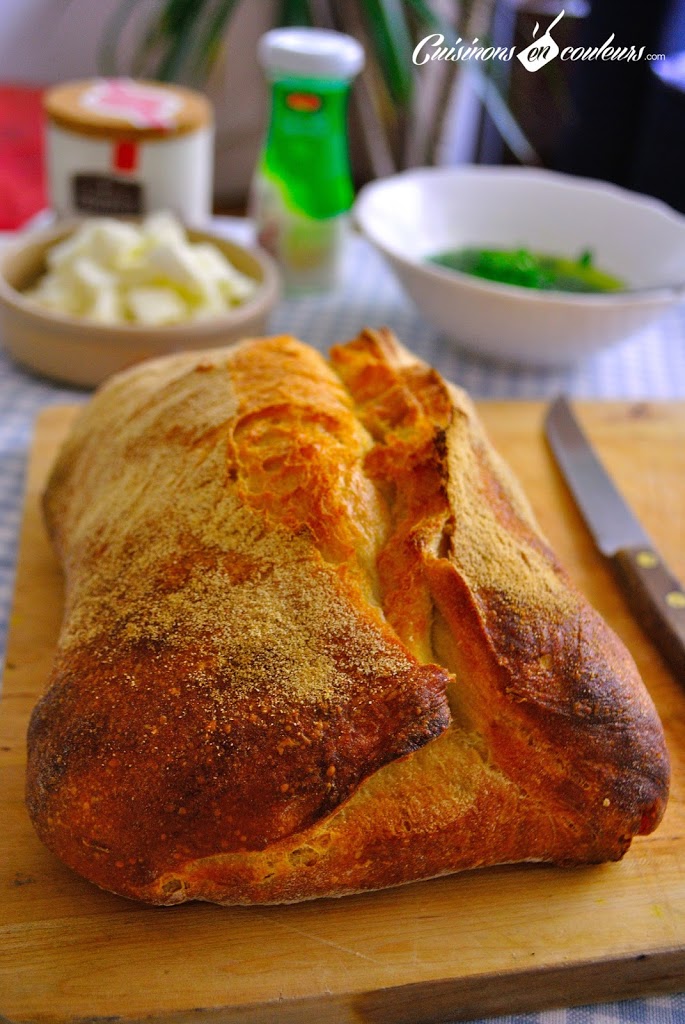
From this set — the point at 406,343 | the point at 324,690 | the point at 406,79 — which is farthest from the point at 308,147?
the point at 324,690

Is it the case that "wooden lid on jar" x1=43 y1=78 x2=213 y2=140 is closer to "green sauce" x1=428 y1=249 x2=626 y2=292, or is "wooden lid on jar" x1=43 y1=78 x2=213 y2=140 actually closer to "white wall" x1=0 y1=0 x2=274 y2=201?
"green sauce" x1=428 y1=249 x2=626 y2=292

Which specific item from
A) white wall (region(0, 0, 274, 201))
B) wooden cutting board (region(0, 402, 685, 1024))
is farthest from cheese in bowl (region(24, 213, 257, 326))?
white wall (region(0, 0, 274, 201))

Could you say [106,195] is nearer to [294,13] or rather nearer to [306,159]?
[306,159]

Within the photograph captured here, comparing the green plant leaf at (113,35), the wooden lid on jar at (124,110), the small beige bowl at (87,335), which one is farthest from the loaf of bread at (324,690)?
the green plant leaf at (113,35)

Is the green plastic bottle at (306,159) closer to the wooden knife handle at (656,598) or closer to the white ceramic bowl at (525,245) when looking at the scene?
the white ceramic bowl at (525,245)

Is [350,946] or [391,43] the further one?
[391,43]

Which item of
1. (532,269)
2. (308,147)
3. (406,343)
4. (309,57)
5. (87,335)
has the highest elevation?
(309,57)
